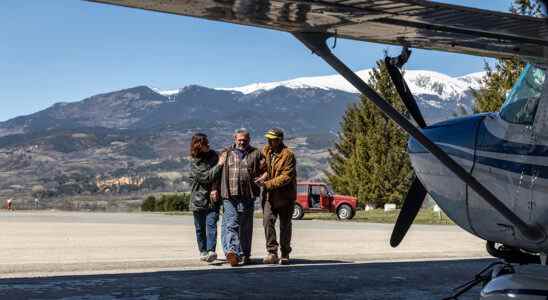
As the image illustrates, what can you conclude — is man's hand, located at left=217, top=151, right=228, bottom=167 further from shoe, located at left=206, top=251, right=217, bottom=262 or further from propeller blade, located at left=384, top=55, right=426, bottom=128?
propeller blade, located at left=384, top=55, right=426, bottom=128

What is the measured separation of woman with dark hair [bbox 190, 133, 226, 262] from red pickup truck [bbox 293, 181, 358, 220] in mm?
19454

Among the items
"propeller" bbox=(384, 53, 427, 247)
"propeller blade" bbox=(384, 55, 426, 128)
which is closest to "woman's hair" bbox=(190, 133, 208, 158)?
"propeller" bbox=(384, 53, 427, 247)

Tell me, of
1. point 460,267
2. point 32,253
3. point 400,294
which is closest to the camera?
point 400,294

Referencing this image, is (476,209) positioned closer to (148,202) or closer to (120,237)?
(120,237)

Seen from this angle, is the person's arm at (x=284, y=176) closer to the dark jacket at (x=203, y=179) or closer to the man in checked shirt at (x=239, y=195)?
the man in checked shirt at (x=239, y=195)

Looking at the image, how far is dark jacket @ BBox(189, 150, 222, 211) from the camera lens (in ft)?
33.7

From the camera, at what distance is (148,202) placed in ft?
185

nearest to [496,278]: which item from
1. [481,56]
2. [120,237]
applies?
[481,56]

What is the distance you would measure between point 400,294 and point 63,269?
4348 mm

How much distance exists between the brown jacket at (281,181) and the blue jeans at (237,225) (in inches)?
11.8

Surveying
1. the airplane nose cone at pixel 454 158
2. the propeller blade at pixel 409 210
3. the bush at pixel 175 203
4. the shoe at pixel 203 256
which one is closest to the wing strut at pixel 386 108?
the airplane nose cone at pixel 454 158

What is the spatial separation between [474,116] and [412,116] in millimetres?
689

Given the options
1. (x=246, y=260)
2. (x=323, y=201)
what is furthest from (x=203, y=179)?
(x=323, y=201)

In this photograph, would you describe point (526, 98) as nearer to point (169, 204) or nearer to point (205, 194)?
point (205, 194)
